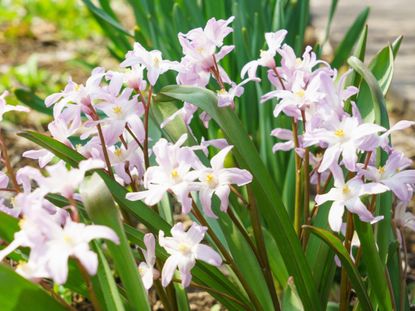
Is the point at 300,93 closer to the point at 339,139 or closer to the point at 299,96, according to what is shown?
the point at 299,96

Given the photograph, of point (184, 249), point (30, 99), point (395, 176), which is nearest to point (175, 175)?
point (184, 249)

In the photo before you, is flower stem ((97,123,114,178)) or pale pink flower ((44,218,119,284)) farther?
flower stem ((97,123,114,178))

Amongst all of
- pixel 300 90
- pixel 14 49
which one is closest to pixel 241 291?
pixel 300 90

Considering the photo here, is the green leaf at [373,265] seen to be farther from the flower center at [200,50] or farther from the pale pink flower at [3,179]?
the pale pink flower at [3,179]

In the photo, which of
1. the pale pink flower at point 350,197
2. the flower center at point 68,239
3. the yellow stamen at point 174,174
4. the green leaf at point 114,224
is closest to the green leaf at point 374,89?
the pale pink flower at point 350,197

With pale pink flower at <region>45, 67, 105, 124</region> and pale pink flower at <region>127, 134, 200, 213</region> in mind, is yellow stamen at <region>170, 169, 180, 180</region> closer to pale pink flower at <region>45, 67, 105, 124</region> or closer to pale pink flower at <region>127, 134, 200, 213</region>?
pale pink flower at <region>127, 134, 200, 213</region>

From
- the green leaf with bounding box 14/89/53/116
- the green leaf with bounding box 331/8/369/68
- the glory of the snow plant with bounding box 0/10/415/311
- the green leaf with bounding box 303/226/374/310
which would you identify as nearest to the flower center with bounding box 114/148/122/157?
the glory of the snow plant with bounding box 0/10/415/311

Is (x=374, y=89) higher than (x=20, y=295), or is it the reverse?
(x=374, y=89)
